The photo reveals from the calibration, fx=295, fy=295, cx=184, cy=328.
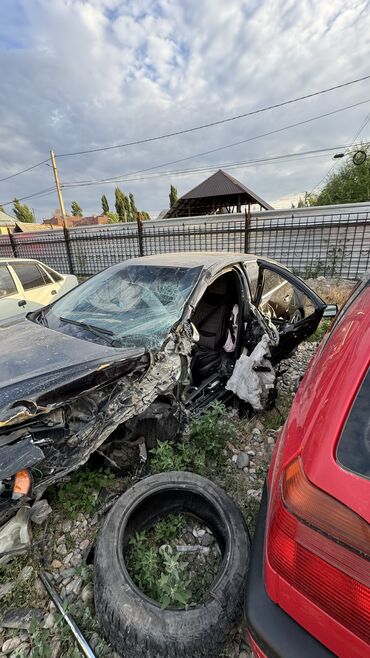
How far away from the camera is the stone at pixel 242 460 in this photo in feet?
7.68

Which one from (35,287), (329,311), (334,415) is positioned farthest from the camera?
(35,287)

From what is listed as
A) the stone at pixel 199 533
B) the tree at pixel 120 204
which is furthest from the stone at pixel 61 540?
the tree at pixel 120 204

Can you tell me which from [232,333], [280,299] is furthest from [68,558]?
[280,299]

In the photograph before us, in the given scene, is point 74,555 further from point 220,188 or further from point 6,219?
point 6,219

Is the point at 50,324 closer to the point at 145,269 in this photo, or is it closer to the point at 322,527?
the point at 145,269

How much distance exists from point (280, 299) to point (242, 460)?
2.00 m

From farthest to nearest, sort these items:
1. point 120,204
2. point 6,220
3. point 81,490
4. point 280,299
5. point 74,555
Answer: point 6,220 < point 120,204 < point 280,299 < point 81,490 < point 74,555

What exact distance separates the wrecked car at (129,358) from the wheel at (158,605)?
42 centimetres

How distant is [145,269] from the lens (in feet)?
8.82

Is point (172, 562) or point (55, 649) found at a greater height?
point (172, 562)

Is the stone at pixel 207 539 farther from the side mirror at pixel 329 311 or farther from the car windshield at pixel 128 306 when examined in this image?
the side mirror at pixel 329 311

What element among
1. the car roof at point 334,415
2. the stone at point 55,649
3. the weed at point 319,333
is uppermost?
the car roof at point 334,415

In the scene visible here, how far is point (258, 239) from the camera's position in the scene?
26.2ft

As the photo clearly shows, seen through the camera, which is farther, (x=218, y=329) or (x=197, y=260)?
(x=218, y=329)
